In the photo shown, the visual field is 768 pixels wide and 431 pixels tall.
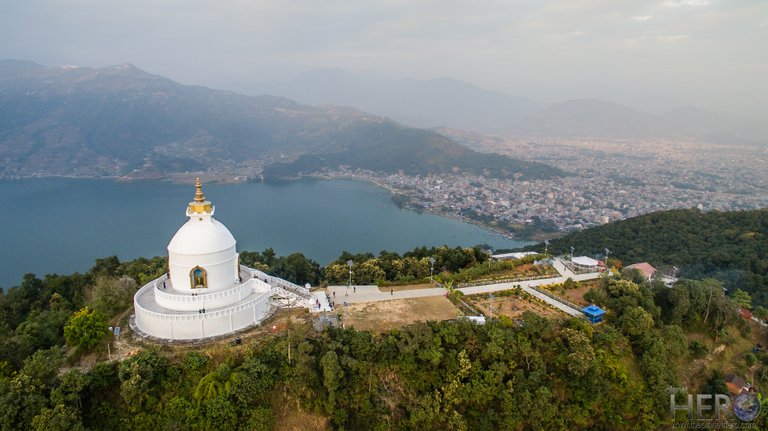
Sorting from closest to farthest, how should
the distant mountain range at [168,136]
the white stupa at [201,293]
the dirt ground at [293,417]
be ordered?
the dirt ground at [293,417] < the white stupa at [201,293] < the distant mountain range at [168,136]

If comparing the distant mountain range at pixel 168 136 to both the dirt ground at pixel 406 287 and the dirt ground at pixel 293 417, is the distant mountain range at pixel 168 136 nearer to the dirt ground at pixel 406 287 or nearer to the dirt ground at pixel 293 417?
the dirt ground at pixel 406 287

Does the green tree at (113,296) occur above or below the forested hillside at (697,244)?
above

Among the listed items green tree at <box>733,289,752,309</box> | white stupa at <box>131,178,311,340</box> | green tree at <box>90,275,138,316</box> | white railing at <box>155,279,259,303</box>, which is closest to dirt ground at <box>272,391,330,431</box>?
white stupa at <box>131,178,311,340</box>

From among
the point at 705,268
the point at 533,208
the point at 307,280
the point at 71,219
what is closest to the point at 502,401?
the point at 307,280

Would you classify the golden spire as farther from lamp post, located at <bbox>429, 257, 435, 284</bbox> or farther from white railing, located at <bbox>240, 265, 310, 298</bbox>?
lamp post, located at <bbox>429, 257, 435, 284</bbox>

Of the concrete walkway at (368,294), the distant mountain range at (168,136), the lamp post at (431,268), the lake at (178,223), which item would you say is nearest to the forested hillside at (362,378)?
the concrete walkway at (368,294)

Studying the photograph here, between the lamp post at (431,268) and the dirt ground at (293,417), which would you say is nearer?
the dirt ground at (293,417)

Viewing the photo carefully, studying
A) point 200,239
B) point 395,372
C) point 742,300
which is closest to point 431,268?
point 395,372
